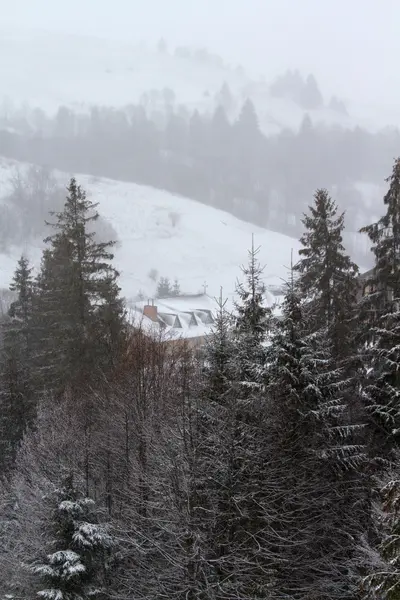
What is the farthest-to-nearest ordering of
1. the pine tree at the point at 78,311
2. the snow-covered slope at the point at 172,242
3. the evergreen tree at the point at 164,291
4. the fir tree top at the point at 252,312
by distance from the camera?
1. the snow-covered slope at the point at 172,242
2. the evergreen tree at the point at 164,291
3. the pine tree at the point at 78,311
4. the fir tree top at the point at 252,312

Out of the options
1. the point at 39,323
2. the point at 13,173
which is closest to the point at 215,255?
the point at 13,173

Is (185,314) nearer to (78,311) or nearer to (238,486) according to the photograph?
(78,311)

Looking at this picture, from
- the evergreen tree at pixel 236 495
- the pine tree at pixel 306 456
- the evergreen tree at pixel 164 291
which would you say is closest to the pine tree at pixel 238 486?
the evergreen tree at pixel 236 495

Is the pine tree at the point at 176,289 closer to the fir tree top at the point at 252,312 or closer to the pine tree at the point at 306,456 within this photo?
the fir tree top at the point at 252,312

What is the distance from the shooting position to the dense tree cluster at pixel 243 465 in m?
13.1

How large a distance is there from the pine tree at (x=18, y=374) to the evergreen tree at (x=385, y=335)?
15319 mm

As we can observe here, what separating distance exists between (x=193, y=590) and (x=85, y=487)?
18.6 ft

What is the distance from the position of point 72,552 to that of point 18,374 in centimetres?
1495

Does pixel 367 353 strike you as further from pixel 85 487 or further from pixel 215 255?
pixel 215 255

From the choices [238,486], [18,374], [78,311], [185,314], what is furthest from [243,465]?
[185,314]

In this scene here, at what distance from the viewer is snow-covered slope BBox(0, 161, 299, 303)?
117 m

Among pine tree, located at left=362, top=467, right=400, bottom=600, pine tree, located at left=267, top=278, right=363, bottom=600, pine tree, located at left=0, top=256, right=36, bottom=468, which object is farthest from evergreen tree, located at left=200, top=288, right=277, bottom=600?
pine tree, located at left=0, top=256, right=36, bottom=468

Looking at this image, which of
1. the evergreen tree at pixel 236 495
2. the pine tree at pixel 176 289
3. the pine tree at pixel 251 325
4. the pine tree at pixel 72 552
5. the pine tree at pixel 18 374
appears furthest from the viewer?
the pine tree at pixel 176 289

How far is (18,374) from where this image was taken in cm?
2664
